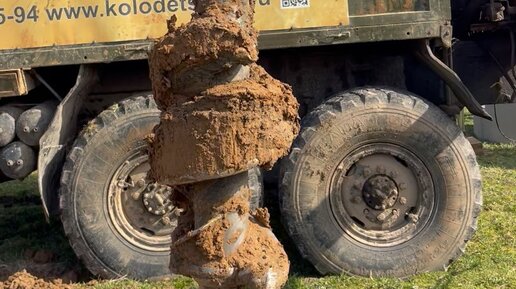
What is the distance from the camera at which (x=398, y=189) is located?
4.87 m

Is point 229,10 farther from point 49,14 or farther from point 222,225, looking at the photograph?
point 49,14

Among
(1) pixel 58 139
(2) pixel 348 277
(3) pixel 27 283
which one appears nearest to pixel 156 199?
(1) pixel 58 139

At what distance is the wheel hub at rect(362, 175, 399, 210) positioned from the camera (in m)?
4.83

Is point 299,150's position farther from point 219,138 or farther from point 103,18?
point 219,138

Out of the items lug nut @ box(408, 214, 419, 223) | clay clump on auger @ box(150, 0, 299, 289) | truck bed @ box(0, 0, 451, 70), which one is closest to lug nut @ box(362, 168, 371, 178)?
lug nut @ box(408, 214, 419, 223)

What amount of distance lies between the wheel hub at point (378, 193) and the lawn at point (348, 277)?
50 cm

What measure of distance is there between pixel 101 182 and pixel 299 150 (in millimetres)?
1349

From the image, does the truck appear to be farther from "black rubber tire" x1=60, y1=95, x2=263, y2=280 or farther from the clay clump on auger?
the clay clump on auger

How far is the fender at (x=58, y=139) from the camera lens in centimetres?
476

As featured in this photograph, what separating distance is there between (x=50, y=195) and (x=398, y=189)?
93.9 inches

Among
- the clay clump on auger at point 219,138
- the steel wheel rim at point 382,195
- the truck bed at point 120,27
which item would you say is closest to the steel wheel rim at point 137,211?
the truck bed at point 120,27

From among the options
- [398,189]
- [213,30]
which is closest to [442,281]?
[398,189]

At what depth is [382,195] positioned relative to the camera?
4.84 metres

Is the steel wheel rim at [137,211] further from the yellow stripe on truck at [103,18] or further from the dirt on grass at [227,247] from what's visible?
the dirt on grass at [227,247]
